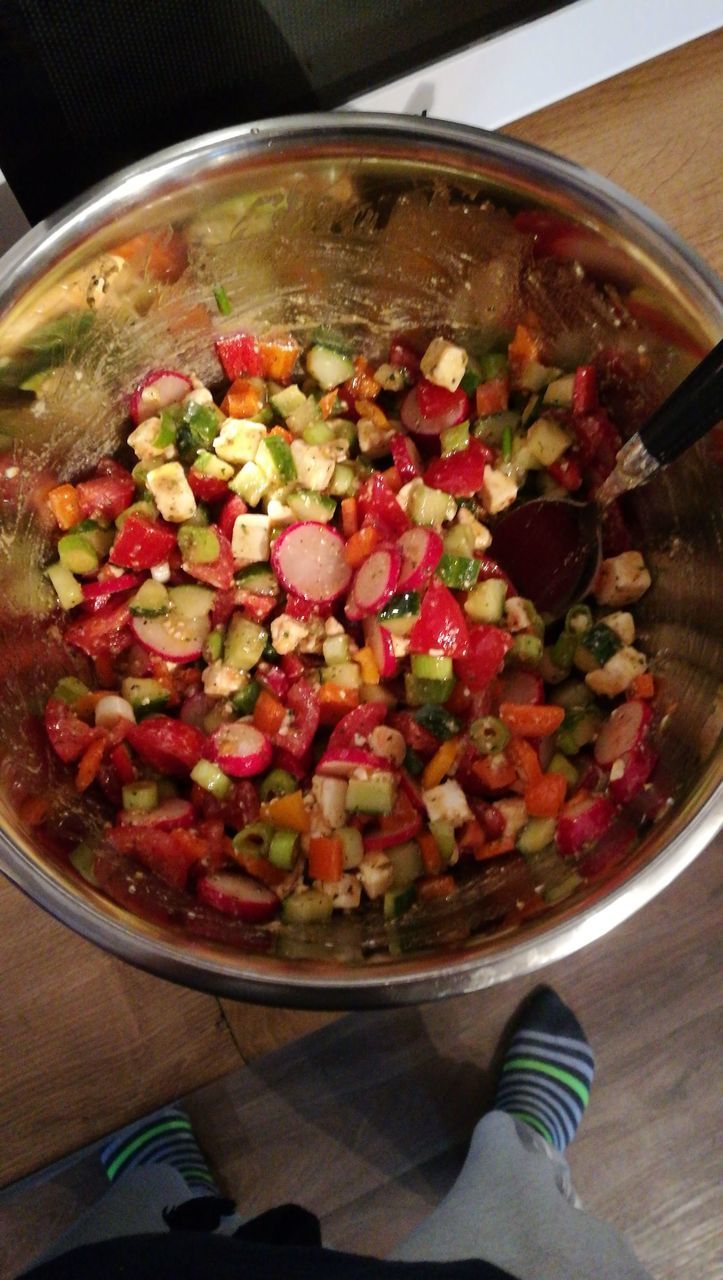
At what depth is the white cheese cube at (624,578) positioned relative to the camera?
3.94ft

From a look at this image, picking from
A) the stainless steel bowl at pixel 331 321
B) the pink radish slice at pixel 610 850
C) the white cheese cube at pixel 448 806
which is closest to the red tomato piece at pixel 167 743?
the stainless steel bowl at pixel 331 321

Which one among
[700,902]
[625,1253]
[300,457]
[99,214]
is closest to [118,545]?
[300,457]

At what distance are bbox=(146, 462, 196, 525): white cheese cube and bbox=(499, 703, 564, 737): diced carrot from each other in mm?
523

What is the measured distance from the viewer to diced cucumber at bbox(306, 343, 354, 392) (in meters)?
1.30

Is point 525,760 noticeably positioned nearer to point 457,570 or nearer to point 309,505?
point 457,570

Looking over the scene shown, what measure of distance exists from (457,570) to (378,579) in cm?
11

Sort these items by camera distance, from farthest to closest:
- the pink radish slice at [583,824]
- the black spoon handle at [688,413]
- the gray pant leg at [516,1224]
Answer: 1. the gray pant leg at [516,1224]
2. the pink radish slice at [583,824]
3. the black spoon handle at [688,413]

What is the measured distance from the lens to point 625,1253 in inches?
56.9

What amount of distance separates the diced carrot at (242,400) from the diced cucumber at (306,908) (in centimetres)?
69

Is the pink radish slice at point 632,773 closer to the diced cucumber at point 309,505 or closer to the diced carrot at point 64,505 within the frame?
the diced cucumber at point 309,505

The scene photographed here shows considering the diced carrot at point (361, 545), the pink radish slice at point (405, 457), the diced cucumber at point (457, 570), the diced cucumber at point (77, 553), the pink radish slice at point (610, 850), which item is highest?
the diced cucumber at point (77, 553)

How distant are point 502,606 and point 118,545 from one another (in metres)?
0.54

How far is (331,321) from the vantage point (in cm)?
129

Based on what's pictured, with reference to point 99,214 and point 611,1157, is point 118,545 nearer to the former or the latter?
point 99,214
